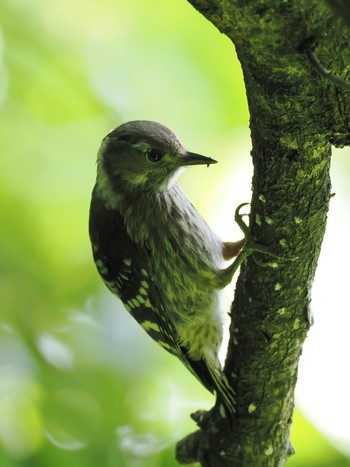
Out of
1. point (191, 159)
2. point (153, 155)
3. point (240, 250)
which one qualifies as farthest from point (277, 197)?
point (153, 155)

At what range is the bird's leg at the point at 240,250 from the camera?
263cm

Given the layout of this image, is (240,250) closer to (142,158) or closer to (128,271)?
(128,271)

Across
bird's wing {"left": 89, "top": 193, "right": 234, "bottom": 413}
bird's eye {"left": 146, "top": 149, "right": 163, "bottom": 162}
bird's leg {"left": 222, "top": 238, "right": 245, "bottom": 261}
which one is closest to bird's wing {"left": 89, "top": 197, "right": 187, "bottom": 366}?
bird's wing {"left": 89, "top": 193, "right": 234, "bottom": 413}

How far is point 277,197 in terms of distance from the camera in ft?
8.11

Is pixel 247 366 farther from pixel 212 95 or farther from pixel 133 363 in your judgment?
pixel 212 95

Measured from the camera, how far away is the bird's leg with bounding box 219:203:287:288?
2.63 m

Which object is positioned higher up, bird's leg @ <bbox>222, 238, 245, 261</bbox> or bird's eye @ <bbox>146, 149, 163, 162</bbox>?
bird's eye @ <bbox>146, 149, 163, 162</bbox>

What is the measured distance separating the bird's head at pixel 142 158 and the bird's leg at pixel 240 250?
39cm

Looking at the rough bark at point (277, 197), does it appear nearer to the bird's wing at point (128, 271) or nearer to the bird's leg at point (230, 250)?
the bird's wing at point (128, 271)

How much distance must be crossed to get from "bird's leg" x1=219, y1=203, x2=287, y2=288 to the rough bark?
29mm

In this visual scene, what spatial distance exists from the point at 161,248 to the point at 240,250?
344mm

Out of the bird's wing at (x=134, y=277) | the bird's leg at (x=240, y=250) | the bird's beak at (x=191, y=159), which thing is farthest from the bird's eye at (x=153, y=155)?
the bird's leg at (x=240, y=250)

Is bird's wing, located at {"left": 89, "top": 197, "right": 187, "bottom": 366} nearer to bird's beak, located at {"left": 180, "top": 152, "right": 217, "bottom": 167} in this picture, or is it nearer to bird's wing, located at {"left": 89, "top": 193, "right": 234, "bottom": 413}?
bird's wing, located at {"left": 89, "top": 193, "right": 234, "bottom": 413}

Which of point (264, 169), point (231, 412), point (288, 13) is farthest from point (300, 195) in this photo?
point (231, 412)
